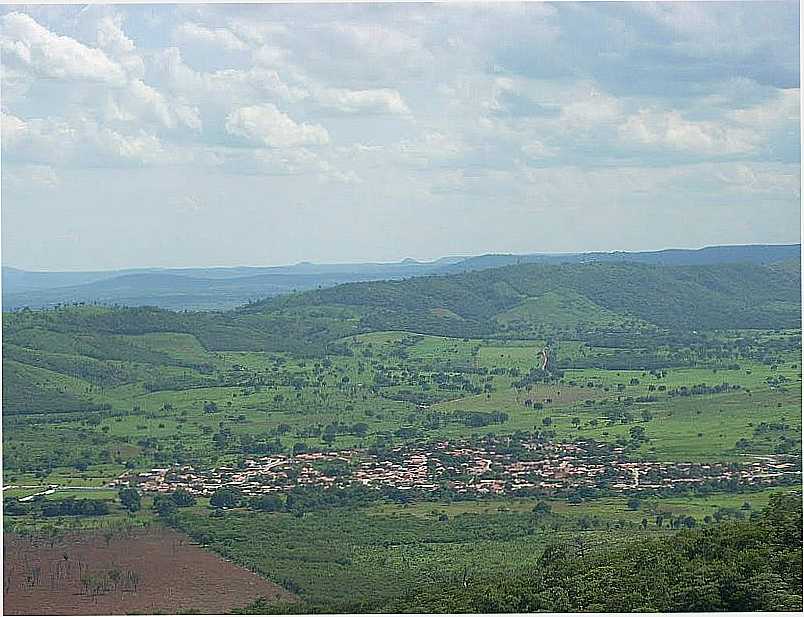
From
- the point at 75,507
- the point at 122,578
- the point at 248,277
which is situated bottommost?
the point at 122,578

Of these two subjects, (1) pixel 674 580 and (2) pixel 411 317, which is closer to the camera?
(1) pixel 674 580

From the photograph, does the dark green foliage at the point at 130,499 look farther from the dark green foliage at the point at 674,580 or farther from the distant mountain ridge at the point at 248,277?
the dark green foliage at the point at 674,580

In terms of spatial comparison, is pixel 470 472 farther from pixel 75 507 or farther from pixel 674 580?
pixel 674 580

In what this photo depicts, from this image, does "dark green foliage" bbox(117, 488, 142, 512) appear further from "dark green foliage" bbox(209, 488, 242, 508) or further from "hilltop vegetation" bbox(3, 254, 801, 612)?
"dark green foliage" bbox(209, 488, 242, 508)

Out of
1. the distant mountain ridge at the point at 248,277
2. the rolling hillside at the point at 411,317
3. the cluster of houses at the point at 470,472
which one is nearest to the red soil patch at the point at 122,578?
the cluster of houses at the point at 470,472

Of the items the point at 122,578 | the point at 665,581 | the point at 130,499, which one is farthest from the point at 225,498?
the point at 665,581

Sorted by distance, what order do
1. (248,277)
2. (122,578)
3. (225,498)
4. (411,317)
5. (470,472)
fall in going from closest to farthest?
1. (122,578)
2. (225,498)
3. (470,472)
4. (248,277)
5. (411,317)
